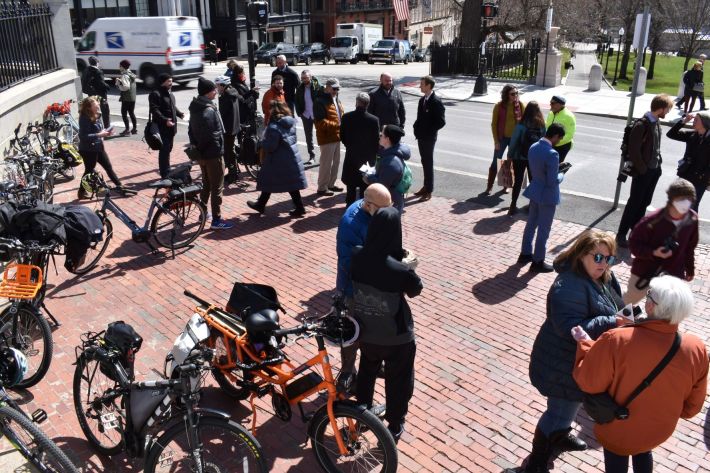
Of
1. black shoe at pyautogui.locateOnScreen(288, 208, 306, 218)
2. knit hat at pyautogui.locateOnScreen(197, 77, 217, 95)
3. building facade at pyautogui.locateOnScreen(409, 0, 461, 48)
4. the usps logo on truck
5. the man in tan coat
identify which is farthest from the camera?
building facade at pyautogui.locateOnScreen(409, 0, 461, 48)

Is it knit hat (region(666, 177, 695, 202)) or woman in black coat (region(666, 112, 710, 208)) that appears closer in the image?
knit hat (region(666, 177, 695, 202))

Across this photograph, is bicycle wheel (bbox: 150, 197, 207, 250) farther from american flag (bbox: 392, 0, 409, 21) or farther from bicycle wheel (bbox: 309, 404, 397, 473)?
american flag (bbox: 392, 0, 409, 21)

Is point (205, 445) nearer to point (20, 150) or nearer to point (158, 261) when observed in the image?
point (158, 261)

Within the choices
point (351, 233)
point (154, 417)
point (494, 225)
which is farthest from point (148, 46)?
point (154, 417)

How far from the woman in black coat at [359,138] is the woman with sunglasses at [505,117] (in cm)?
242

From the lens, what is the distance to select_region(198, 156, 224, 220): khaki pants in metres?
8.81

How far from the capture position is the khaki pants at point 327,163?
34.4 feet

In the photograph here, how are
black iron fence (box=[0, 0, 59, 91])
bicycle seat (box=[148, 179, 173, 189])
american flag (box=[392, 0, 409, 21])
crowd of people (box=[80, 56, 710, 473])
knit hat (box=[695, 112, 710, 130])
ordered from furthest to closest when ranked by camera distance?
→ american flag (box=[392, 0, 409, 21])
black iron fence (box=[0, 0, 59, 91])
bicycle seat (box=[148, 179, 173, 189])
knit hat (box=[695, 112, 710, 130])
crowd of people (box=[80, 56, 710, 473])

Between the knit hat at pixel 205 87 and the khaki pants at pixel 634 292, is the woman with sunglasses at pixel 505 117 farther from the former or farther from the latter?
the knit hat at pixel 205 87

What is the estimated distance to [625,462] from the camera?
12.1ft

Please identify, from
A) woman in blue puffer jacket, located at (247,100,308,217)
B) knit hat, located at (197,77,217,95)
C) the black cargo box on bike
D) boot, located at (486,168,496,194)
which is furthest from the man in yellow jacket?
the black cargo box on bike

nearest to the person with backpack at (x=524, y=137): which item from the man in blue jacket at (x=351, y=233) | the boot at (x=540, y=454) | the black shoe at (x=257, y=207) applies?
the black shoe at (x=257, y=207)

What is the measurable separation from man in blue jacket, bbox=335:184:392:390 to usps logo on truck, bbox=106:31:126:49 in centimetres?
2350

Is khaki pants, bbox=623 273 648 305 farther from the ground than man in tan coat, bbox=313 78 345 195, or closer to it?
closer to it
